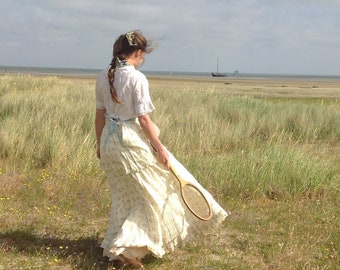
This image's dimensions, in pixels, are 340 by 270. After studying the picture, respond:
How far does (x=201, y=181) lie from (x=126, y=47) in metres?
3.37

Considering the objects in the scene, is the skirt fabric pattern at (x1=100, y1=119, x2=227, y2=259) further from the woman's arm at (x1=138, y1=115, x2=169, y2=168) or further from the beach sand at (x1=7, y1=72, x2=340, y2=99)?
the beach sand at (x1=7, y1=72, x2=340, y2=99)

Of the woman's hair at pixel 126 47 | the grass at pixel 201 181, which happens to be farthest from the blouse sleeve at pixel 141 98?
the grass at pixel 201 181

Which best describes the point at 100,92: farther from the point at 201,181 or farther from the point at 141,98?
the point at 201,181

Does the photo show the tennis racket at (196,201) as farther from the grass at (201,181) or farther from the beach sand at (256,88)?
the beach sand at (256,88)

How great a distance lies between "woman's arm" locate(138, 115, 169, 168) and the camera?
12.0 ft

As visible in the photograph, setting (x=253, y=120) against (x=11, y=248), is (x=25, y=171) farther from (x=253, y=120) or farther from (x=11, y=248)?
(x=253, y=120)

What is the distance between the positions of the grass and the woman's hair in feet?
A: 5.35

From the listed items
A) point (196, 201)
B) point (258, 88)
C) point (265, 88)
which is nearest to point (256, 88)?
point (258, 88)

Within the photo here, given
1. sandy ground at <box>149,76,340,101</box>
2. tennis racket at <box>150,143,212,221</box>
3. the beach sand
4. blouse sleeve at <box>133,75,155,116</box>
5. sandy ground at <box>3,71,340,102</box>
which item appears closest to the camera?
blouse sleeve at <box>133,75,155,116</box>

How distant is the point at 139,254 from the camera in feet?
12.8

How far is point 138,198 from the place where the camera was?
3.85 meters

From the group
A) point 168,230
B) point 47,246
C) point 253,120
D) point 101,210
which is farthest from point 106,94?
point 253,120

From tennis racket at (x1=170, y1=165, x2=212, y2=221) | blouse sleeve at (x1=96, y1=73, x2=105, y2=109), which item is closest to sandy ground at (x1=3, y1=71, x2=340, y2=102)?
tennis racket at (x1=170, y1=165, x2=212, y2=221)

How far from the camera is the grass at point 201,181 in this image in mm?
4359
